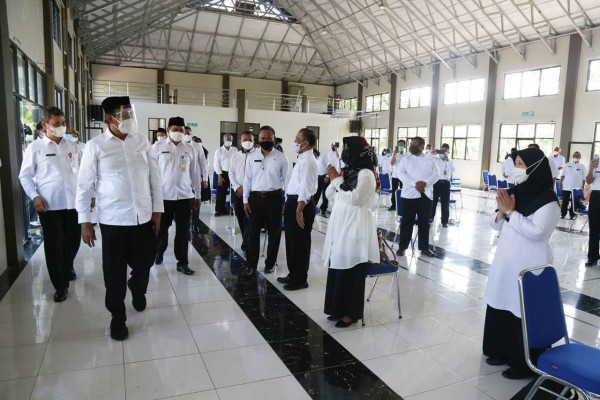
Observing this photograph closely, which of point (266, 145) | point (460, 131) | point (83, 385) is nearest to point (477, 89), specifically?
point (460, 131)

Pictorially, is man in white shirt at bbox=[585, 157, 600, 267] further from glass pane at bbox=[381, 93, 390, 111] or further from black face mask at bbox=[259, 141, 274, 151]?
glass pane at bbox=[381, 93, 390, 111]

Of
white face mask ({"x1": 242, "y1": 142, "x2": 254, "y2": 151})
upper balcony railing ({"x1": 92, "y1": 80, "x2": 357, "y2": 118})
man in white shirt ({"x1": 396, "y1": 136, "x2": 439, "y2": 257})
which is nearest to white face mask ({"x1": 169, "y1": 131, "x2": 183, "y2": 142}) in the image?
white face mask ({"x1": 242, "y1": 142, "x2": 254, "y2": 151})

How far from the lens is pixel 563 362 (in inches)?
70.6

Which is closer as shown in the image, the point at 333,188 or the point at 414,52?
the point at 333,188

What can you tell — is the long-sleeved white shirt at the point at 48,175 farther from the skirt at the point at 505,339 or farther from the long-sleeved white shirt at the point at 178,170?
the skirt at the point at 505,339

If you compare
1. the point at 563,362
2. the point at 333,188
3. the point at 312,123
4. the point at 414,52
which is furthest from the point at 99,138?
the point at 312,123

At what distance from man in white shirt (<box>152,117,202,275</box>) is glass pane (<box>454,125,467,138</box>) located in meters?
13.9

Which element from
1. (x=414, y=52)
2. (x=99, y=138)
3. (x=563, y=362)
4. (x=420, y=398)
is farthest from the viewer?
(x=414, y=52)

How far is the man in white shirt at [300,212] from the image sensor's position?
12.4ft

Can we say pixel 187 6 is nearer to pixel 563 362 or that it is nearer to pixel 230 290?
pixel 230 290

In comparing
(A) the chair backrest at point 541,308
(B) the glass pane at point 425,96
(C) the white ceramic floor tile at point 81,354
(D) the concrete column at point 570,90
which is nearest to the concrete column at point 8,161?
(C) the white ceramic floor tile at point 81,354

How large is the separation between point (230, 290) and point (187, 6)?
16.4m

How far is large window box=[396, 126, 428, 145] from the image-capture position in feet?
58.4

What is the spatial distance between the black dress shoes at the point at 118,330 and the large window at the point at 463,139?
15052mm
